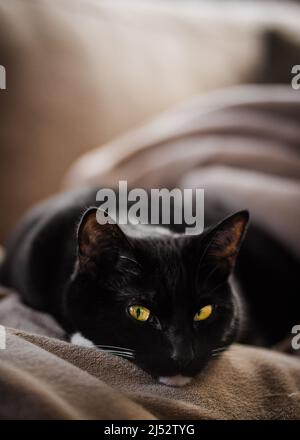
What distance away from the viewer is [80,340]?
2.70 feet

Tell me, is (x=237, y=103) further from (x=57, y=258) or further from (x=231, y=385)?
(x=231, y=385)

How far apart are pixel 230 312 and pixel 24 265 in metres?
0.41

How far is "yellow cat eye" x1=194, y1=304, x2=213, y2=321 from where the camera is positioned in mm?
776

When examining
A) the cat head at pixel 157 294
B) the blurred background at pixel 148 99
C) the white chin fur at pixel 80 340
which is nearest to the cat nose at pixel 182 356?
the cat head at pixel 157 294

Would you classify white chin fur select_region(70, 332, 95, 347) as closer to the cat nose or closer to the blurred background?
the cat nose

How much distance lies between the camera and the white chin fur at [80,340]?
807 millimetres

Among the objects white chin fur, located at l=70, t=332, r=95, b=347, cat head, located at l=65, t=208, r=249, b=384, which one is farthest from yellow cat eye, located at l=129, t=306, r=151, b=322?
white chin fur, located at l=70, t=332, r=95, b=347

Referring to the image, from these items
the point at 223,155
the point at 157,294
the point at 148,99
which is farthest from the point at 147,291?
the point at 148,99

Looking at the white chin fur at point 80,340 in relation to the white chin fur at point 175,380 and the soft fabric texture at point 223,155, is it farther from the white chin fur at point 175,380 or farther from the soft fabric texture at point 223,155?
the soft fabric texture at point 223,155

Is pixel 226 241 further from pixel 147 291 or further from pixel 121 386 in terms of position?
pixel 121 386

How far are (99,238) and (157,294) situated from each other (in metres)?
0.11

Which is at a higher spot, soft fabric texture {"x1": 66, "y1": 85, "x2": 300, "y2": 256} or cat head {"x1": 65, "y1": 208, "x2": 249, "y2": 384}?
soft fabric texture {"x1": 66, "y1": 85, "x2": 300, "y2": 256}

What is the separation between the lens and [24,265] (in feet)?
3.36

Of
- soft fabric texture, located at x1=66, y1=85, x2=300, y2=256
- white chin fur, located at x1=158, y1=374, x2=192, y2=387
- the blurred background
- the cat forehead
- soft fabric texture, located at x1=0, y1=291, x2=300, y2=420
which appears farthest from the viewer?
the blurred background
